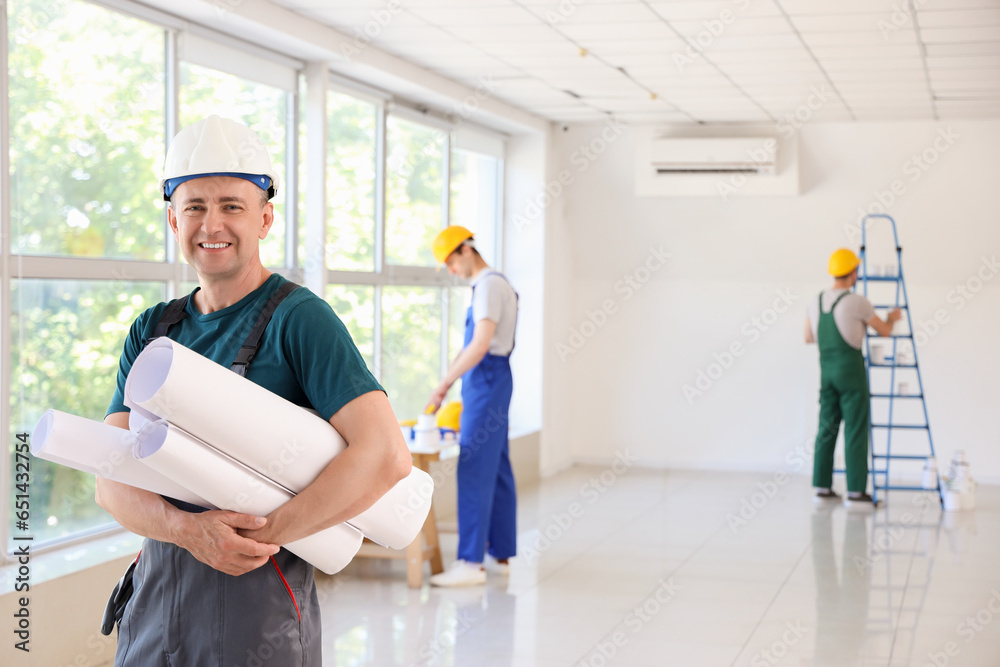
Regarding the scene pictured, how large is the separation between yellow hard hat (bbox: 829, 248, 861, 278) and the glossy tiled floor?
1.56 m

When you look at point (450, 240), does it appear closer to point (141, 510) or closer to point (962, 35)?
point (962, 35)

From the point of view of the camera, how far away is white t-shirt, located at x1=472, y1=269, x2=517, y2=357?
467 centimetres

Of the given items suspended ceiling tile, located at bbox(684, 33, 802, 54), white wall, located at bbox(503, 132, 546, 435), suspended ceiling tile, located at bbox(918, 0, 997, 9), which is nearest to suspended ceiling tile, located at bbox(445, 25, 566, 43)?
suspended ceiling tile, located at bbox(684, 33, 802, 54)

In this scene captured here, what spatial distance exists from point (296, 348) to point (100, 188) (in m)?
2.87

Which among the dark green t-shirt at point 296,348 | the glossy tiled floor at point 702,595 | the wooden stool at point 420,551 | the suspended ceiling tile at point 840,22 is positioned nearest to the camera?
the dark green t-shirt at point 296,348

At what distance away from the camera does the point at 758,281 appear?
8.03 meters

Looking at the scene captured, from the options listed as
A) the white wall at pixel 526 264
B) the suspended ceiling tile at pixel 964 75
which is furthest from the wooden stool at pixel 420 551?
the suspended ceiling tile at pixel 964 75

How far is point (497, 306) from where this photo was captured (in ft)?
15.4

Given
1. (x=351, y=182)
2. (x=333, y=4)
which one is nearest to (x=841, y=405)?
(x=351, y=182)

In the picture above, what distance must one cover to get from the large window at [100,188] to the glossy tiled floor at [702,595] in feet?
4.60

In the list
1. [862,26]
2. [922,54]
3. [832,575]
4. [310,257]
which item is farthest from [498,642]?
[922,54]

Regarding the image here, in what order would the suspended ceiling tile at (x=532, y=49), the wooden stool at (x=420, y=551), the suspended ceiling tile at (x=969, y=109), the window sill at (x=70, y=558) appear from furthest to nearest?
the suspended ceiling tile at (x=969, y=109)
the suspended ceiling tile at (x=532, y=49)
the wooden stool at (x=420, y=551)
the window sill at (x=70, y=558)

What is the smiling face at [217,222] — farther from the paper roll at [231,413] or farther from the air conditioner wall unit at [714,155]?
the air conditioner wall unit at [714,155]

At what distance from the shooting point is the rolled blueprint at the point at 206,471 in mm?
1312
